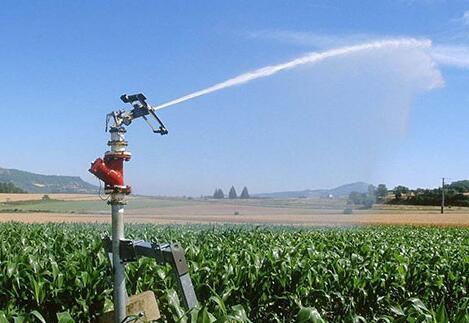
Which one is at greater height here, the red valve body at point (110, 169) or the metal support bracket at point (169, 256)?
the red valve body at point (110, 169)

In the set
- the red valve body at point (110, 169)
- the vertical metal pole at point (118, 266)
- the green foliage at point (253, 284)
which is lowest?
the green foliage at point (253, 284)

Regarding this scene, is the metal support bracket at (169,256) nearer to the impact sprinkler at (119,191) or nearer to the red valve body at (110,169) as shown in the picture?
the impact sprinkler at (119,191)

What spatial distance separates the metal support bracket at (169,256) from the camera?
3455mm

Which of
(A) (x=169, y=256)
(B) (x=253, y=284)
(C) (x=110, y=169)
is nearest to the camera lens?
(A) (x=169, y=256)

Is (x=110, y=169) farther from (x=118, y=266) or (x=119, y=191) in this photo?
(x=118, y=266)

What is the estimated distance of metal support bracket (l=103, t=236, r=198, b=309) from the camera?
3455 mm

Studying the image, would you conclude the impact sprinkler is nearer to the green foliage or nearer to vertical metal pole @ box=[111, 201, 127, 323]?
vertical metal pole @ box=[111, 201, 127, 323]

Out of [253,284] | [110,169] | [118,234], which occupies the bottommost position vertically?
[253,284]

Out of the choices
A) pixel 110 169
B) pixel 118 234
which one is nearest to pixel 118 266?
pixel 118 234

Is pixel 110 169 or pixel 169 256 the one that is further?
pixel 110 169

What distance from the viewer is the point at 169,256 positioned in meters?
3.46

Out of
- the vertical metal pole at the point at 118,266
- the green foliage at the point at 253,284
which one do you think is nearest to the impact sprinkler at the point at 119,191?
the vertical metal pole at the point at 118,266

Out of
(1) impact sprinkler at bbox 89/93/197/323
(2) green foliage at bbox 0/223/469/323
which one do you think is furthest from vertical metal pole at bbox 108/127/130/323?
(2) green foliage at bbox 0/223/469/323

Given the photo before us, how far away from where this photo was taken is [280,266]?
5566mm
